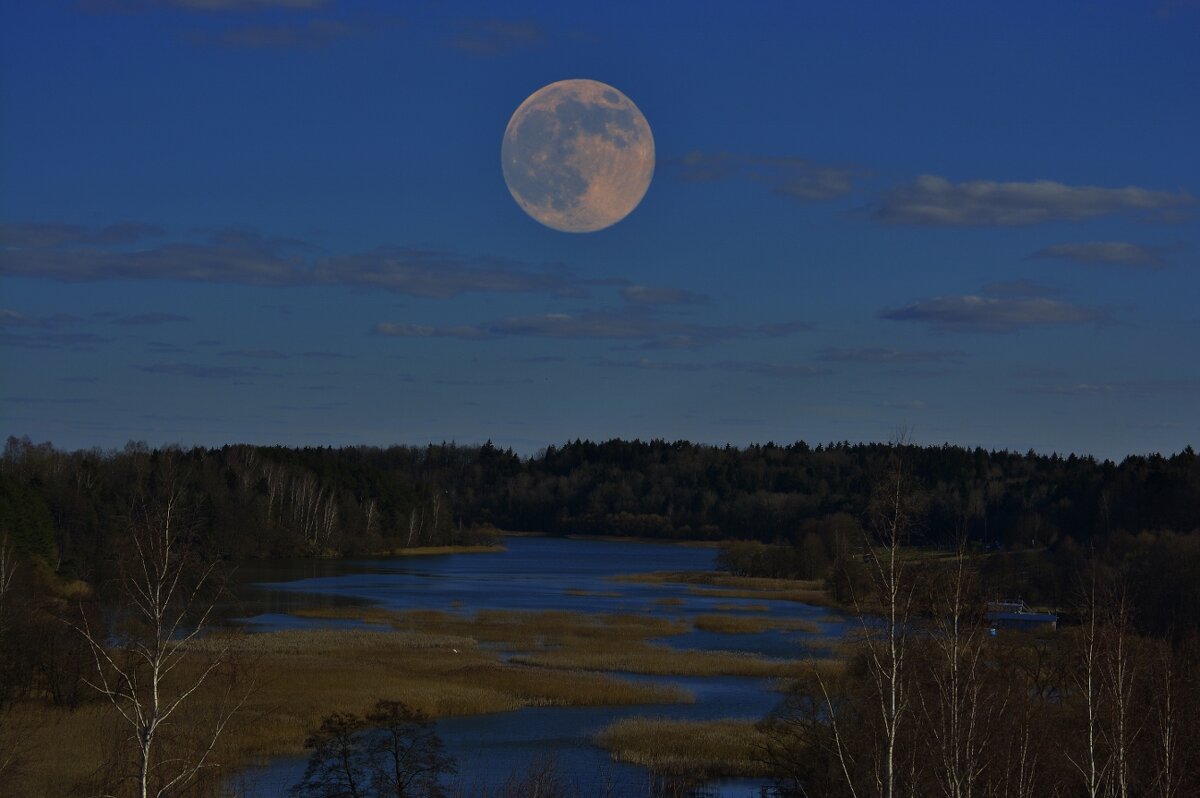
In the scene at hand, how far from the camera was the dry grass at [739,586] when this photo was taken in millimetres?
95250

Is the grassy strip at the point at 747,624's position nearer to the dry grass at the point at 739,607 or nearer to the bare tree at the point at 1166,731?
the dry grass at the point at 739,607

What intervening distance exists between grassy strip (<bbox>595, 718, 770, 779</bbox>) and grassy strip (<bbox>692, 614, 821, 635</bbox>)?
1094 inches

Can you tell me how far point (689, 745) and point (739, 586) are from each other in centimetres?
6970

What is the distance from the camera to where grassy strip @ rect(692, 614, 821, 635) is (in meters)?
69.0

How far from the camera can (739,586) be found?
106 metres

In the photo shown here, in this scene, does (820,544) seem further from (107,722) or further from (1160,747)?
(1160,747)

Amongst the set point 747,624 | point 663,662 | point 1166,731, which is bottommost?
point 663,662

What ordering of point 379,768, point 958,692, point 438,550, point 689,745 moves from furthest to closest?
1. point 438,550
2. point 689,745
3. point 379,768
4. point 958,692

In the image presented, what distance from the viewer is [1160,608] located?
6238 cm

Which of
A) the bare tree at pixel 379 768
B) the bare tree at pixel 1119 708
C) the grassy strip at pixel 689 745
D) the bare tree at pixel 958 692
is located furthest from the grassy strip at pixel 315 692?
the bare tree at pixel 1119 708

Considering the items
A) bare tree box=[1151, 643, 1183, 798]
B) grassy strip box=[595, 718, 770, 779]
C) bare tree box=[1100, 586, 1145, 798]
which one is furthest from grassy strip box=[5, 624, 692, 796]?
bare tree box=[1151, 643, 1183, 798]

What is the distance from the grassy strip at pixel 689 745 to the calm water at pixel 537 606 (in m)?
0.70

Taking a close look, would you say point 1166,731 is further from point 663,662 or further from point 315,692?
point 663,662

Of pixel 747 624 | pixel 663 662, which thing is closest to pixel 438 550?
pixel 747 624
